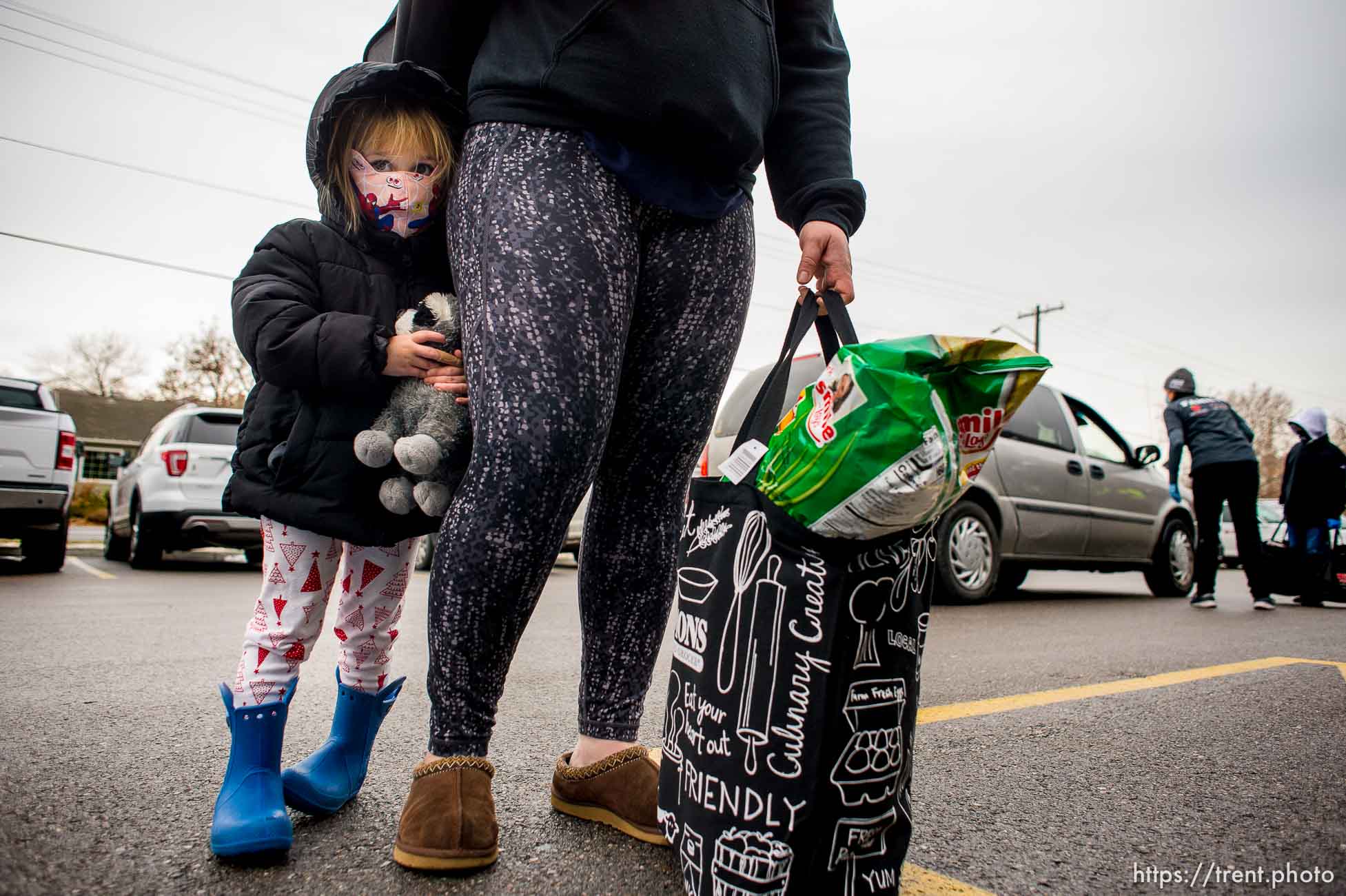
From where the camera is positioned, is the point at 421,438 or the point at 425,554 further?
the point at 425,554

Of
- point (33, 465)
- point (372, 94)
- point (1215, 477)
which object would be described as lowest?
point (33, 465)

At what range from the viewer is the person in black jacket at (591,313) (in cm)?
131

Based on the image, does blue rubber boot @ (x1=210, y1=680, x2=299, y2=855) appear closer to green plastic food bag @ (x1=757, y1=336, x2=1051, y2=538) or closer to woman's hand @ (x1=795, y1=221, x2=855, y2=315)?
green plastic food bag @ (x1=757, y1=336, x2=1051, y2=538)

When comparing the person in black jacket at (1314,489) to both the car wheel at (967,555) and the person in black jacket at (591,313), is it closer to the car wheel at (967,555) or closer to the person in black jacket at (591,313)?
the car wheel at (967,555)

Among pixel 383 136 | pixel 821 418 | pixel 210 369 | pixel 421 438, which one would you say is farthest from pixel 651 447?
pixel 210 369

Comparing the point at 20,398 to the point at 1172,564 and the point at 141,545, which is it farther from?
the point at 1172,564

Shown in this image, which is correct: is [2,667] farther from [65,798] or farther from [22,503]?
[22,503]

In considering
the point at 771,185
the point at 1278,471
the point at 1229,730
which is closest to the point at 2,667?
the point at 771,185

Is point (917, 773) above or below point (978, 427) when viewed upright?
below

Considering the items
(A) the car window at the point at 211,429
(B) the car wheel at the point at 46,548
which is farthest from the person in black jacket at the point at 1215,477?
(B) the car wheel at the point at 46,548

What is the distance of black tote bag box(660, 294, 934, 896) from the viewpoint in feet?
3.54

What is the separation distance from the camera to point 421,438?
4.86 ft

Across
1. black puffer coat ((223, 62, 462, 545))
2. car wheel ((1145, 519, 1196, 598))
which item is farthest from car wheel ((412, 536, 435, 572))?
black puffer coat ((223, 62, 462, 545))

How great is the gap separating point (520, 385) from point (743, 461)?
1.21 feet
